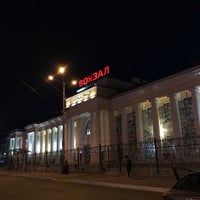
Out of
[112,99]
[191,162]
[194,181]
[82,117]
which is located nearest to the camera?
[194,181]

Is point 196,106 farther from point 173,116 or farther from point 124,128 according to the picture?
point 124,128

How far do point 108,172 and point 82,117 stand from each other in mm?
28178

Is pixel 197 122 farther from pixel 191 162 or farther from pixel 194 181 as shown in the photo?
pixel 194 181

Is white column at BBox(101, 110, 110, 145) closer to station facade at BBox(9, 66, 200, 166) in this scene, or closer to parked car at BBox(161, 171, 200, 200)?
station facade at BBox(9, 66, 200, 166)

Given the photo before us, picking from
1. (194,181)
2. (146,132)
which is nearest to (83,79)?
(146,132)

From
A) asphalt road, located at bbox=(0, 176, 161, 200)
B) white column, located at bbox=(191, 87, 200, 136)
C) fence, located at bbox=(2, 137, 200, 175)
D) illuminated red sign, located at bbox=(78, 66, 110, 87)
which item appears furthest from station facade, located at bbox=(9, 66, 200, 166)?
asphalt road, located at bbox=(0, 176, 161, 200)

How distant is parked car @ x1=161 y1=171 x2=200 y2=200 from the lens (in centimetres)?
463

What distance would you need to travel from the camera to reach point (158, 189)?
12859mm

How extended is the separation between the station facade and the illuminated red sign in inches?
42.5

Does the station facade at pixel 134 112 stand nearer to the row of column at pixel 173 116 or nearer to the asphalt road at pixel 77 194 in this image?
the row of column at pixel 173 116

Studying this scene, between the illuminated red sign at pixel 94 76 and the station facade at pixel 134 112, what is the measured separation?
1.08 metres

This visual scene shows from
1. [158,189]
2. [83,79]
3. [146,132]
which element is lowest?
[158,189]

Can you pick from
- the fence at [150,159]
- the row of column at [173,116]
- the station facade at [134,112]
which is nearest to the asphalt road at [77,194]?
the fence at [150,159]

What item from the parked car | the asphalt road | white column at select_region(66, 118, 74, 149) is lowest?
the asphalt road
